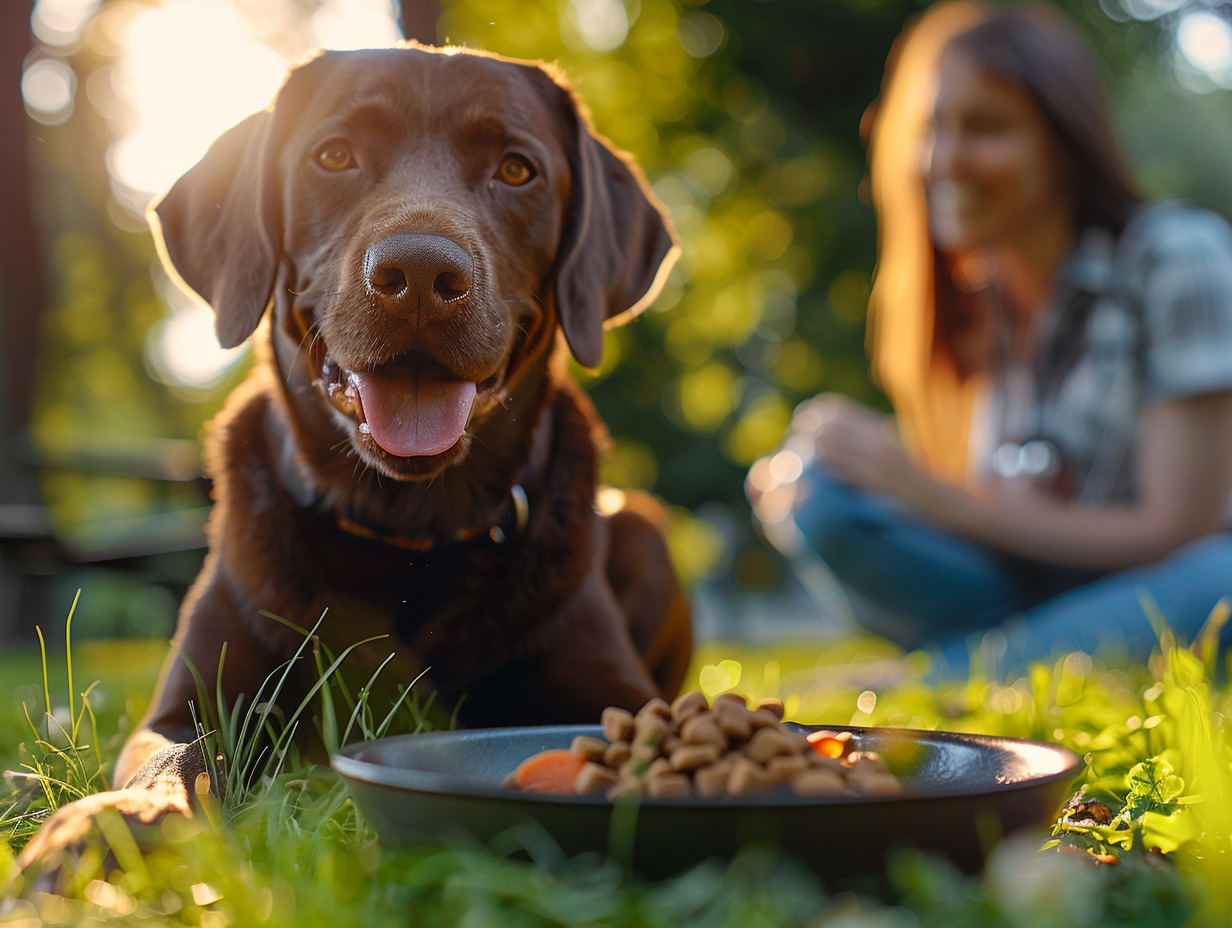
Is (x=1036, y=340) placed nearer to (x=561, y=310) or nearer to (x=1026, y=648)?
(x=1026, y=648)

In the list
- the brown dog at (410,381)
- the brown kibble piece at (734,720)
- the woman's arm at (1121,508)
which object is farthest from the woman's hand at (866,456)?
the brown kibble piece at (734,720)

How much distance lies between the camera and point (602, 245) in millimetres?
2395

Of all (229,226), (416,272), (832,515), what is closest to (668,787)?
(416,272)

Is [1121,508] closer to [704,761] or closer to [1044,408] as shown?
[1044,408]

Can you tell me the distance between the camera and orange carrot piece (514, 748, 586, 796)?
52.4 inches

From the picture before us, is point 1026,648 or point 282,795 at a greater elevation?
point 282,795

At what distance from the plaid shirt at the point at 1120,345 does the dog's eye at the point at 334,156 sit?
10.4 ft

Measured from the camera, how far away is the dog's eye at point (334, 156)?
82.3 inches

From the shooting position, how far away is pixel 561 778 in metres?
1.34

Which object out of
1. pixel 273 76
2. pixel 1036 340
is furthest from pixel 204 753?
pixel 1036 340

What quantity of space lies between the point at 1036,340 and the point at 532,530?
297cm

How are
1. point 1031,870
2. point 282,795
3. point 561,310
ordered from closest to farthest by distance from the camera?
point 1031,870
point 282,795
point 561,310

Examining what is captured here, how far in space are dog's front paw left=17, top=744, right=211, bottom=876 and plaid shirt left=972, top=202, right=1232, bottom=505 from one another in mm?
3625

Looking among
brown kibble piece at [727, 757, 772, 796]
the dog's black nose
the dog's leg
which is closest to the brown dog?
the dog's black nose
